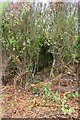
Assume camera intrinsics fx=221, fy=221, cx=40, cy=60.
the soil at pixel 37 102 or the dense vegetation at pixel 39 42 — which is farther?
the dense vegetation at pixel 39 42

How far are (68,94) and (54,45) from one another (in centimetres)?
62

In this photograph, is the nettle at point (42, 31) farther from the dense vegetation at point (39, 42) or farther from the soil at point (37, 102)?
the soil at point (37, 102)

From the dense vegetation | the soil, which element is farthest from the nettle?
the soil

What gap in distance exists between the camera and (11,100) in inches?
104

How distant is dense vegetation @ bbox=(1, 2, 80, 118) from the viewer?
2660 millimetres

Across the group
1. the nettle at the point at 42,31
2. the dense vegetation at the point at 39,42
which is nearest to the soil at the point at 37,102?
the dense vegetation at the point at 39,42

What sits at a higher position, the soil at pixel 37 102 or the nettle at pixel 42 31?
the nettle at pixel 42 31

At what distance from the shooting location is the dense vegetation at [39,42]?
2660 mm

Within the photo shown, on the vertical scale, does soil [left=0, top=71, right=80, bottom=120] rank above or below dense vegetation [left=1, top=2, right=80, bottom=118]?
below

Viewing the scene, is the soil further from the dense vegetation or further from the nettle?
the nettle

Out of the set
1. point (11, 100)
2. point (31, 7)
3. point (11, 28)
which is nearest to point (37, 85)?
point (11, 100)

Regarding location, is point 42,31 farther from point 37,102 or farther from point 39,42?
point 37,102

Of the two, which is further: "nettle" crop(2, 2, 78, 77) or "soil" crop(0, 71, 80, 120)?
"nettle" crop(2, 2, 78, 77)

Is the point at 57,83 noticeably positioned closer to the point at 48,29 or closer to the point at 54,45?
the point at 54,45
